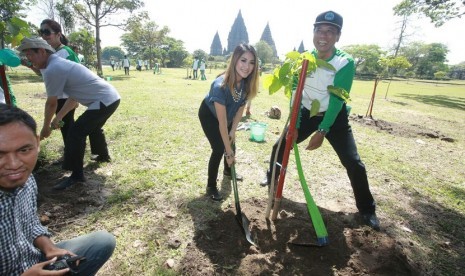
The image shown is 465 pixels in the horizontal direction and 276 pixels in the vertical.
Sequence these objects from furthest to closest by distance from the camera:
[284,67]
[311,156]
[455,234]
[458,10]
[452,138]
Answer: [458,10] → [452,138] → [311,156] → [455,234] → [284,67]

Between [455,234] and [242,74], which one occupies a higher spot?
[242,74]

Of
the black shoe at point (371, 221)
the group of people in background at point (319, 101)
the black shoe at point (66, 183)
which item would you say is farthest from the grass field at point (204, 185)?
the group of people in background at point (319, 101)

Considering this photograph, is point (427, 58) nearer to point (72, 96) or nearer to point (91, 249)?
point (72, 96)

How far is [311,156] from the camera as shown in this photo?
5.47 m

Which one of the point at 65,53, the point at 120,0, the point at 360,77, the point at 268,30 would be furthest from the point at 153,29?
the point at 268,30

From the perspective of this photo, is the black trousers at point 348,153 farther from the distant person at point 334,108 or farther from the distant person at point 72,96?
the distant person at point 72,96

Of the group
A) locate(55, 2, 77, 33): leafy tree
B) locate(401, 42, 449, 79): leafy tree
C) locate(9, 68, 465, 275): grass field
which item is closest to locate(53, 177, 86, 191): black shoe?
locate(9, 68, 465, 275): grass field

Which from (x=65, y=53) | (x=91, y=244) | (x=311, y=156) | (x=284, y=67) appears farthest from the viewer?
(x=311, y=156)

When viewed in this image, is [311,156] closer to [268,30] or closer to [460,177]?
[460,177]

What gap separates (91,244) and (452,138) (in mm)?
9601

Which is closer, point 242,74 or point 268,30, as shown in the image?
point 242,74

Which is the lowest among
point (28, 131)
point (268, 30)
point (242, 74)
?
point (28, 131)

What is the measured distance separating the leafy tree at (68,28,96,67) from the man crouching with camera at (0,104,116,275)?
21.8 m

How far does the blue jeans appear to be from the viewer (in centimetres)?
174
